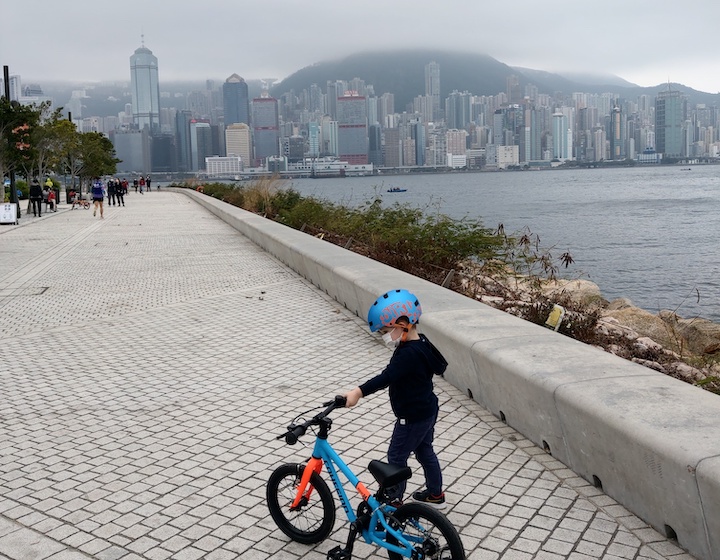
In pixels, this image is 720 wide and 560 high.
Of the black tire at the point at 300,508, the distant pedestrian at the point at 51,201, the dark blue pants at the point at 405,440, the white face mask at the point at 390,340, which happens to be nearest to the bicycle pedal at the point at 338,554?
the black tire at the point at 300,508

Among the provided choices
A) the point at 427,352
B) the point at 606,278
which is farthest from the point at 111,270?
the point at 606,278

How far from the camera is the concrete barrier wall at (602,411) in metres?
3.71

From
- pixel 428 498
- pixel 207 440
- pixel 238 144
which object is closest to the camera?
pixel 428 498

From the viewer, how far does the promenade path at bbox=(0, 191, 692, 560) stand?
406cm

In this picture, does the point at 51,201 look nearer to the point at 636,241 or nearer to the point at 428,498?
the point at 636,241

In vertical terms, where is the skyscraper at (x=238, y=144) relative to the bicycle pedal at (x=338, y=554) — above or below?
above

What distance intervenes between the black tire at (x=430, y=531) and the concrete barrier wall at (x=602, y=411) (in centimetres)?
111

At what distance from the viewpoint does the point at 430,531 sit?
342 cm

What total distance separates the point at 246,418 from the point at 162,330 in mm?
3638

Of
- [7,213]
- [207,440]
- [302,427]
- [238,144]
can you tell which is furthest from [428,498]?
[238,144]

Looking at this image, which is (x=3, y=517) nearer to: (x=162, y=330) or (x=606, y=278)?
(x=162, y=330)

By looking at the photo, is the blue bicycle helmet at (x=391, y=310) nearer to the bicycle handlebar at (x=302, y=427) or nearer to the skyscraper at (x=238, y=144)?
the bicycle handlebar at (x=302, y=427)

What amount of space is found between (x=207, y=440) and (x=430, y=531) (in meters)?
2.54

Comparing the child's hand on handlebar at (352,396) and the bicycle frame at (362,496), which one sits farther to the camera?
the child's hand on handlebar at (352,396)
